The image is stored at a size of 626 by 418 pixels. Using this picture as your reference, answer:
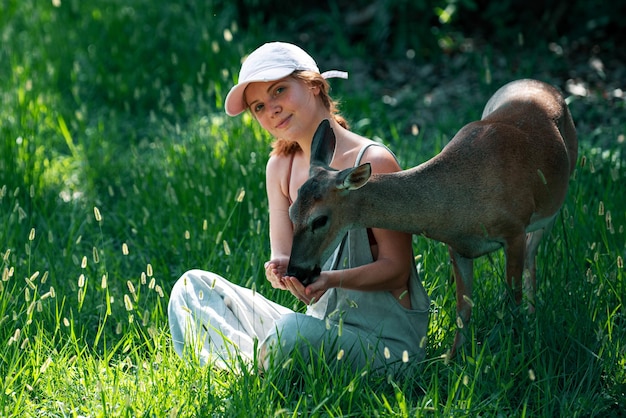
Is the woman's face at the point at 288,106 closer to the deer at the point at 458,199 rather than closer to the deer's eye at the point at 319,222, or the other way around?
the deer at the point at 458,199

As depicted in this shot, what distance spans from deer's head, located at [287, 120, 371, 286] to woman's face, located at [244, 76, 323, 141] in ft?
1.54

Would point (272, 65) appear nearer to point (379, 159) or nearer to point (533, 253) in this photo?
point (379, 159)

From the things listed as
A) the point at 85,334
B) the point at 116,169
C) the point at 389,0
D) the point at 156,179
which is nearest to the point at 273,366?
the point at 85,334

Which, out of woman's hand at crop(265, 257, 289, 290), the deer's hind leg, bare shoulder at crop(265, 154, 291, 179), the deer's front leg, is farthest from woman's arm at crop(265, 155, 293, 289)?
the deer's hind leg

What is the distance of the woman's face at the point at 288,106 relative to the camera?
3979mm

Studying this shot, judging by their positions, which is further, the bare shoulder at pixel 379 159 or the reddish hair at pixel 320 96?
the reddish hair at pixel 320 96

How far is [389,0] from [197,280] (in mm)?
4317

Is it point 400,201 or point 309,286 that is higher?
point 400,201

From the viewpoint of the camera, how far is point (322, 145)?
147 inches

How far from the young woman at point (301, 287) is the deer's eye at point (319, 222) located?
0.19 m

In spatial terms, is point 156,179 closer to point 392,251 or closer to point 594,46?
point 392,251

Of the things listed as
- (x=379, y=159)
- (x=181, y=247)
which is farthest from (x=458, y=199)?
(x=181, y=247)

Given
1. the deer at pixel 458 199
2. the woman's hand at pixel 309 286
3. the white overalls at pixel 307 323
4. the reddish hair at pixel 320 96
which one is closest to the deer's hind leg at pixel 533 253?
the deer at pixel 458 199

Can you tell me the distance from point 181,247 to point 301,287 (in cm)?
175
